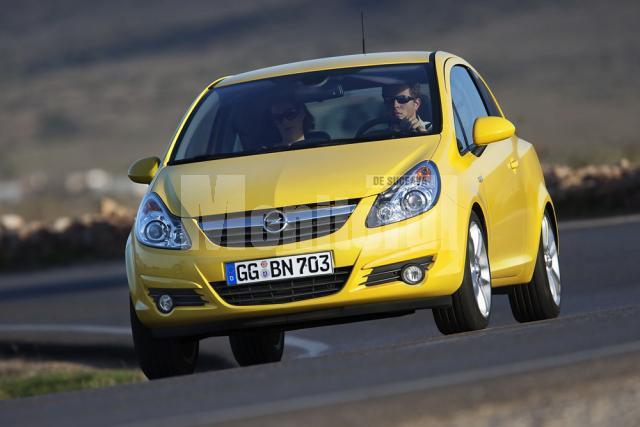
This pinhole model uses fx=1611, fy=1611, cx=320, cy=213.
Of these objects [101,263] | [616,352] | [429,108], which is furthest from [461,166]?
[101,263]

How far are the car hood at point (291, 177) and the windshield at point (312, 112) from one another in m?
0.26

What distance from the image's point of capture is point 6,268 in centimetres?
2373

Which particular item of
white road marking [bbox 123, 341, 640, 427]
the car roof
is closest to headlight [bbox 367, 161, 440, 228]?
the car roof

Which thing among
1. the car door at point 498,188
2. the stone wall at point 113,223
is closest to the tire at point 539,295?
the car door at point 498,188

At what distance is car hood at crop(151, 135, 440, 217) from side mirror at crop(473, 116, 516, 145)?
317mm

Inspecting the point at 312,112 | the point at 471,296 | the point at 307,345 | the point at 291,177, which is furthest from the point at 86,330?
the point at 471,296

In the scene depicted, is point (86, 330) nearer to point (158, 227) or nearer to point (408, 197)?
point (158, 227)

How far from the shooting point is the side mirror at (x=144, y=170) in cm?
892

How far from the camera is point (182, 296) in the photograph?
790 centimetres

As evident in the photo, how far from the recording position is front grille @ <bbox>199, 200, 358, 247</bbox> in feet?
25.1

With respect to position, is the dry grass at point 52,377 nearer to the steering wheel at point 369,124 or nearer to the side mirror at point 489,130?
the steering wheel at point 369,124

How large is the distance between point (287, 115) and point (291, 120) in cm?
7

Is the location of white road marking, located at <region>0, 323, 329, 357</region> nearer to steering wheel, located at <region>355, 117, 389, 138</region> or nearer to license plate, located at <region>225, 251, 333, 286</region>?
steering wheel, located at <region>355, 117, 389, 138</region>

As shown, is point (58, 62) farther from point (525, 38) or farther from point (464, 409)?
point (464, 409)
